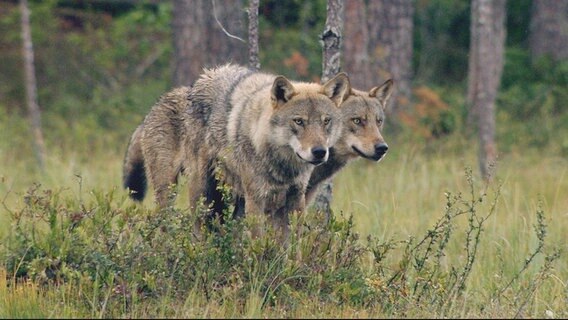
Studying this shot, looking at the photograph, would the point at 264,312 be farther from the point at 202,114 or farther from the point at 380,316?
the point at 202,114

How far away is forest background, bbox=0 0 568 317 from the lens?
6.19m

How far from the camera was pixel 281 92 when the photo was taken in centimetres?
686

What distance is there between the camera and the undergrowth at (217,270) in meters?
5.70

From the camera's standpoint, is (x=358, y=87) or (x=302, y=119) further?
(x=358, y=87)

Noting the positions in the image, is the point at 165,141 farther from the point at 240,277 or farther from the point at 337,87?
the point at 240,277

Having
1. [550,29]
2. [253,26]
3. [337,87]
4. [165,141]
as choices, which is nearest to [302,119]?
[337,87]

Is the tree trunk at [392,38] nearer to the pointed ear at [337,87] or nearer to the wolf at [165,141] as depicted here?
the wolf at [165,141]

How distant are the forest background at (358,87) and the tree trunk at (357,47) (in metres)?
0.02

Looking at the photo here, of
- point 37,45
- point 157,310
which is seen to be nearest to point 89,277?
point 157,310

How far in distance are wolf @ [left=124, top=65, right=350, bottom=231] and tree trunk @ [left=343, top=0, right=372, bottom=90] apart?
659 cm

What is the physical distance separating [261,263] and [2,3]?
15.3 metres

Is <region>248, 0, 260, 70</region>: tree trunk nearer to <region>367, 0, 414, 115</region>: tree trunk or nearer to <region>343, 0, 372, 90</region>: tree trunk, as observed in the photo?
<region>343, 0, 372, 90</region>: tree trunk

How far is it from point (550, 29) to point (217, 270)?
15032mm

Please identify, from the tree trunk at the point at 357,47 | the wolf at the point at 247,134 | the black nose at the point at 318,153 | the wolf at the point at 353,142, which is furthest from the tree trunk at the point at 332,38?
the tree trunk at the point at 357,47
